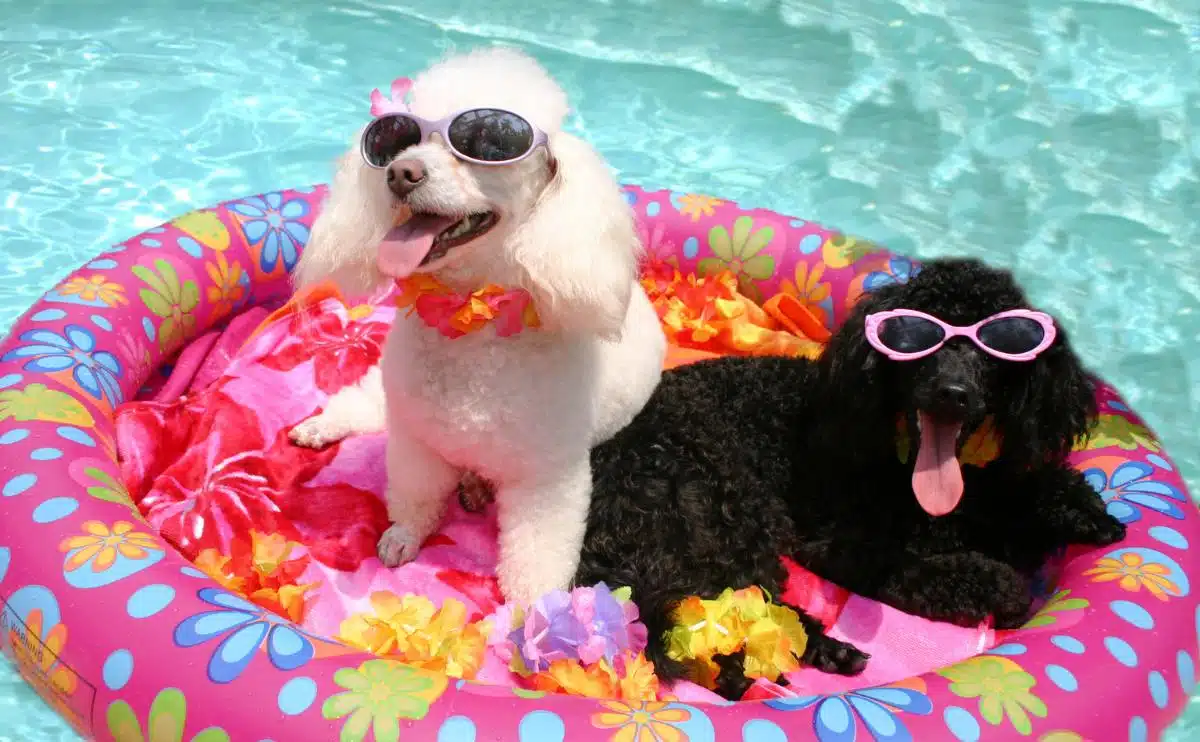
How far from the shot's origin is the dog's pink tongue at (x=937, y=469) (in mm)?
1990

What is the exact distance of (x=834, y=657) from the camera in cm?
208

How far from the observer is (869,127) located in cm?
504

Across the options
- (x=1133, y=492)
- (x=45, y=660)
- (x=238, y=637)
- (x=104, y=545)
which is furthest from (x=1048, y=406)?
(x=45, y=660)

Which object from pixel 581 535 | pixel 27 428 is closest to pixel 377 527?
pixel 581 535

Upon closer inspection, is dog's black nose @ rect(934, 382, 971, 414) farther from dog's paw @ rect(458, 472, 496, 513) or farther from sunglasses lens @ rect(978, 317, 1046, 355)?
dog's paw @ rect(458, 472, 496, 513)

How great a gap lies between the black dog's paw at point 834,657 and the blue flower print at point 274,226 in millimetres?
2043

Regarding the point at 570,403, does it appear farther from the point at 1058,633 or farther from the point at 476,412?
the point at 1058,633

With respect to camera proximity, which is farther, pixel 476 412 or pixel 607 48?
pixel 607 48

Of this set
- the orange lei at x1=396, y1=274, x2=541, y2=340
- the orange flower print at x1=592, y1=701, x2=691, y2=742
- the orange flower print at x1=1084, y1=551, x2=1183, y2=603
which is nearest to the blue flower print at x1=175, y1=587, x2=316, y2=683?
the orange flower print at x1=592, y1=701, x2=691, y2=742

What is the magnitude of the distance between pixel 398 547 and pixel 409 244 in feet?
2.78

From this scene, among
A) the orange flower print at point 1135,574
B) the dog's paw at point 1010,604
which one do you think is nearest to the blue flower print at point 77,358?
the dog's paw at point 1010,604

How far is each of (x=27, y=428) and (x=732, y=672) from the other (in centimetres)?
162

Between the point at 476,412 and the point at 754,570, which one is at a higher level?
the point at 476,412

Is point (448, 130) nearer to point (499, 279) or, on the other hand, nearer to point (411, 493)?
point (499, 279)
